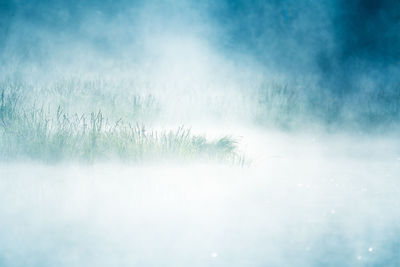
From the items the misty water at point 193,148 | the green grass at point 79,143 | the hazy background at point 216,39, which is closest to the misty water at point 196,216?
the misty water at point 193,148

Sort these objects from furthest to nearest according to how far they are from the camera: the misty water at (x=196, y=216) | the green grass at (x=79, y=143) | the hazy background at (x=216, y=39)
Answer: the hazy background at (x=216, y=39) < the green grass at (x=79, y=143) < the misty water at (x=196, y=216)

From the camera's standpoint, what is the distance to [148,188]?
12.1 feet

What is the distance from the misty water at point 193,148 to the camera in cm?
271

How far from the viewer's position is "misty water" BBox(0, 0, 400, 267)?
107 inches

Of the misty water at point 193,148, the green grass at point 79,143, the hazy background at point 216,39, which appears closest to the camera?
the misty water at point 193,148

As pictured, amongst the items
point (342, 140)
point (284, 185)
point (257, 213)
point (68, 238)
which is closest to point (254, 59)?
point (342, 140)

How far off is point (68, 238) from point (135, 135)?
1615 millimetres

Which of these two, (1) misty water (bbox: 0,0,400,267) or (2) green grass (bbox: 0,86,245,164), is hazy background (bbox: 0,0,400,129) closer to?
(1) misty water (bbox: 0,0,400,267)

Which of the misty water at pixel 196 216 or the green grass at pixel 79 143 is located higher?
the green grass at pixel 79 143

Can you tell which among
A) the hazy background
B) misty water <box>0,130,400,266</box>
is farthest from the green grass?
the hazy background

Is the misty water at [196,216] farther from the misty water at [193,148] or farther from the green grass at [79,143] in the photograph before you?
the green grass at [79,143]

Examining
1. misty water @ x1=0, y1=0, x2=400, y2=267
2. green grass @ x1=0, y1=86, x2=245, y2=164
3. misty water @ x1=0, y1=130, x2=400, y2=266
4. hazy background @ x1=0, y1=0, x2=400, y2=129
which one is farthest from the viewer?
hazy background @ x1=0, y1=0, x2=400, y2=129

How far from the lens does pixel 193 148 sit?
4.24 m

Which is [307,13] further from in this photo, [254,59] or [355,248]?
[355,248]
